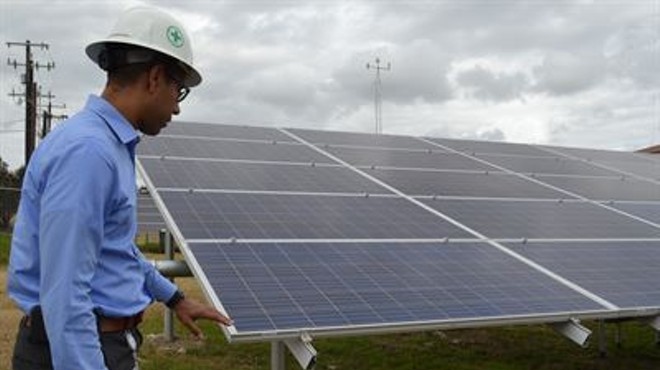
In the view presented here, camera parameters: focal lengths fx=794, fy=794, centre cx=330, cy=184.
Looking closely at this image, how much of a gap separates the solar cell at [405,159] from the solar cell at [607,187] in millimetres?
1075

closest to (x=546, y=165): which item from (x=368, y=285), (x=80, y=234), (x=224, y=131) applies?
(x=224, y=131)

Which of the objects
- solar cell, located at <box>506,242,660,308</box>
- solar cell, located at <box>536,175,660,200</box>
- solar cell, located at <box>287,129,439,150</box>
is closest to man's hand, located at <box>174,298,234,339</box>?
solar cell, located at <box>506,242,660,308</box>

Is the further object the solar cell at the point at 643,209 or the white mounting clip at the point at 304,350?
the solar cell at the point at 643,209

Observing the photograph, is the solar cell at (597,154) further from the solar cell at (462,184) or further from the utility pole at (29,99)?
the utility pole at (29,99)

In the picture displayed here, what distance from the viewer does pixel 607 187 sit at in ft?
38.7

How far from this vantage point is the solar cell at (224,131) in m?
11.4

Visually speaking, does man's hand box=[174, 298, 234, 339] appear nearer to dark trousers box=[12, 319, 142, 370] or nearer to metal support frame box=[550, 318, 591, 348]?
dark trousers box=[12, 319, 142, 370]

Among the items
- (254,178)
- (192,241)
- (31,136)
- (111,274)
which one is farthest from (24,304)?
(31,136)

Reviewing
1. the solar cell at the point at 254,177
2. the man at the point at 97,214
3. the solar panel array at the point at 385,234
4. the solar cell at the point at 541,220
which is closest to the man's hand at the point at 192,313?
the man at the point at 97,214

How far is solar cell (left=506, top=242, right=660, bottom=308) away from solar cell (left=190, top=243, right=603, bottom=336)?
15.0 inches

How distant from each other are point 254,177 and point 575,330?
4.16 meters

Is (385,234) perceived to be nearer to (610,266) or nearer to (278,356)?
(278,356)

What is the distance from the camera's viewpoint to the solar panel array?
5.91 metres

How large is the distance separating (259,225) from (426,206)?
7.62 ft
